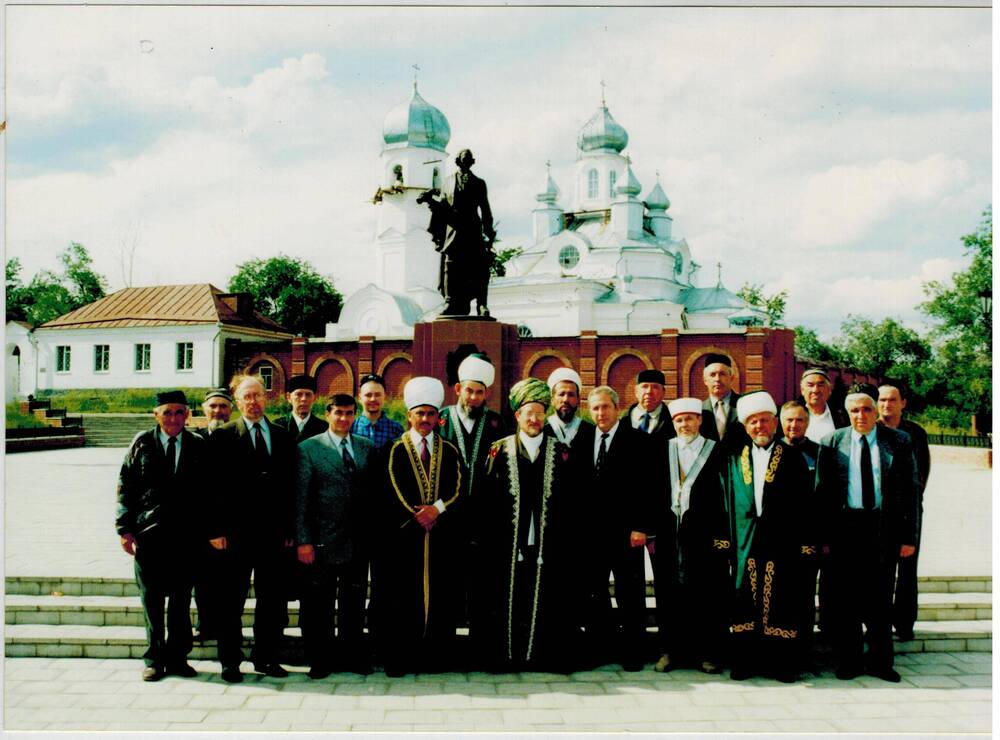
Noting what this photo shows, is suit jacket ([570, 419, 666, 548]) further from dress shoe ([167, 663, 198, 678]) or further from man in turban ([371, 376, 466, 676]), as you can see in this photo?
dress shoe ([167, 663, 198, 678])

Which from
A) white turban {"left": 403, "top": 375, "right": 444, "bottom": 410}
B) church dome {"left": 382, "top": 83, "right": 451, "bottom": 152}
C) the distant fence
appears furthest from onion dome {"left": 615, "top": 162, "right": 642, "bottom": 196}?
white turban {"left": 403, "top": 375, "right": 444, "bottom": 410}

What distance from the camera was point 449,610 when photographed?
182 inches

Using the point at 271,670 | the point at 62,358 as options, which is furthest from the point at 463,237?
the point at 62,358

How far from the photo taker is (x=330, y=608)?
4.56 meters

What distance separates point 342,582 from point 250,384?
1284 mm

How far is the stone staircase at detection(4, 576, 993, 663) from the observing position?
4844 mm

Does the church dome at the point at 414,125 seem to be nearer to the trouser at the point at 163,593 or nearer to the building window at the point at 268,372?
the building window at the point at 268,372

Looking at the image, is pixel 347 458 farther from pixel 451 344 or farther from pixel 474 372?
pixel 451 344

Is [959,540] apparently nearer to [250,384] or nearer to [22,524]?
[250,384]

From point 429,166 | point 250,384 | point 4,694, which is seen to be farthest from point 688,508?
point 429,166

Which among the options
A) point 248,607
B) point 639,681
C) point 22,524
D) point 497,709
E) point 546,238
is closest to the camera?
point 497,709

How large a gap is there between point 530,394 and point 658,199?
46.4 metres

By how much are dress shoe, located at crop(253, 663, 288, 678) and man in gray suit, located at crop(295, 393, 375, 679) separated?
17cm

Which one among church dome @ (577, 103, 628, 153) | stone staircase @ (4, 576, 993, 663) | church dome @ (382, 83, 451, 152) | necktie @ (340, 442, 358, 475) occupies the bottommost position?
stone staircase @ (4, 576, 993, 663)
